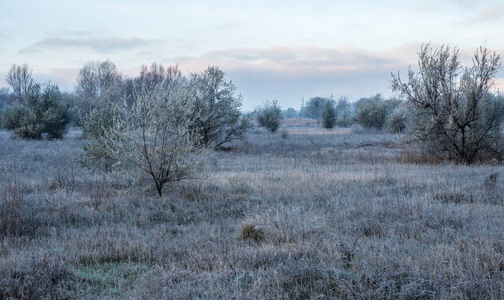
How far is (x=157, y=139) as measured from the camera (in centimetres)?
933

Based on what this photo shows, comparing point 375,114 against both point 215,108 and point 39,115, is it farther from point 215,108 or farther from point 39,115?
point 39,115

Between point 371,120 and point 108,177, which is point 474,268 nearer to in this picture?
point 108,177

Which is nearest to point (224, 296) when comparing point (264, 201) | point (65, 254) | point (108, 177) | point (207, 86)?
point (65, 254)

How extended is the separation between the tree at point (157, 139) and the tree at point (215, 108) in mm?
13897

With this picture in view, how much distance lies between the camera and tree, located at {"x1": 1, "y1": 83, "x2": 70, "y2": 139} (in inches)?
1147

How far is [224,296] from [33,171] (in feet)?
40.9

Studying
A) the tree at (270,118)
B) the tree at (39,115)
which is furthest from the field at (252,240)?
the tree at (270,118)

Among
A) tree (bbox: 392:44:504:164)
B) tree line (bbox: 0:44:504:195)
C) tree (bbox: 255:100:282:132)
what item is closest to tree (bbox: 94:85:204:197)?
tree line (bbox: 0:44:504:195)

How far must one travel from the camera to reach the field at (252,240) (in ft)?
13.3

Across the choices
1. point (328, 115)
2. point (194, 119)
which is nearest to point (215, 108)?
point (194, 119)

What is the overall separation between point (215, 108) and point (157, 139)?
1509 centimetres

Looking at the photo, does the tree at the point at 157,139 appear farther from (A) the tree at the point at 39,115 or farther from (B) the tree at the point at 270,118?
(B) the tree at the point at 270,118

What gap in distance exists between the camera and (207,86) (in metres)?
24.3

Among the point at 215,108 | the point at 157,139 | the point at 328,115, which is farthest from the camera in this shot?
the point at 328,115
